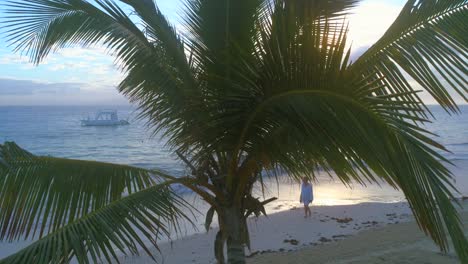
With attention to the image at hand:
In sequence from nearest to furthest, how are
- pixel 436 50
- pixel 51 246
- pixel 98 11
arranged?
pixel 51 246, pixel 436 50, pixel 98 11

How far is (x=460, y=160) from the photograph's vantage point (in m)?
29.3

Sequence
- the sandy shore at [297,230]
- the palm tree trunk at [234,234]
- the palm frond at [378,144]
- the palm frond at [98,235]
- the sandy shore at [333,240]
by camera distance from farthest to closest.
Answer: the sandy shore at [297,230]
the sandy shore at [333,240]
the palm tree trunk at [234,234]
the palm frond at [98,235]
the palm frond at [378,144]

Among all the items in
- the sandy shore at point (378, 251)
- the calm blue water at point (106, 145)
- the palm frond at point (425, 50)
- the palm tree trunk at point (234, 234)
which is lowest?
the sandy shore at point (378, 251)

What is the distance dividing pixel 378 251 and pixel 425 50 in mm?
6042

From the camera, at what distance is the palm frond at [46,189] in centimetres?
293

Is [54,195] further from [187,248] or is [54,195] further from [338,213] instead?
[338,213]

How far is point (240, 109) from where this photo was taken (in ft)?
9.67

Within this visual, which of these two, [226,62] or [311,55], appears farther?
[226,62]

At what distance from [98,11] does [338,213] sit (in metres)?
11.6

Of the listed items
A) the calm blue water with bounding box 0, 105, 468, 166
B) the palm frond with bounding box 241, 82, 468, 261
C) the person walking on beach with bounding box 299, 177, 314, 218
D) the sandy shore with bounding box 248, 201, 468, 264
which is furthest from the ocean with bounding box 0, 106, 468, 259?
the sandy shore with bounding box 248, 201, 468, 264

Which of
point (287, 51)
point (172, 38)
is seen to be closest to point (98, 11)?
point (172, 38)

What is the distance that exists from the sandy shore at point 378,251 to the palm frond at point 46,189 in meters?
5.52

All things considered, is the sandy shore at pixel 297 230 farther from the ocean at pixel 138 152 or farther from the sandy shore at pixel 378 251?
the ocean at pixel 138 152

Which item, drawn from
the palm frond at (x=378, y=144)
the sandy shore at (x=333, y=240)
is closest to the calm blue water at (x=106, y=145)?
the sandy shore at (x=333, y=240)
